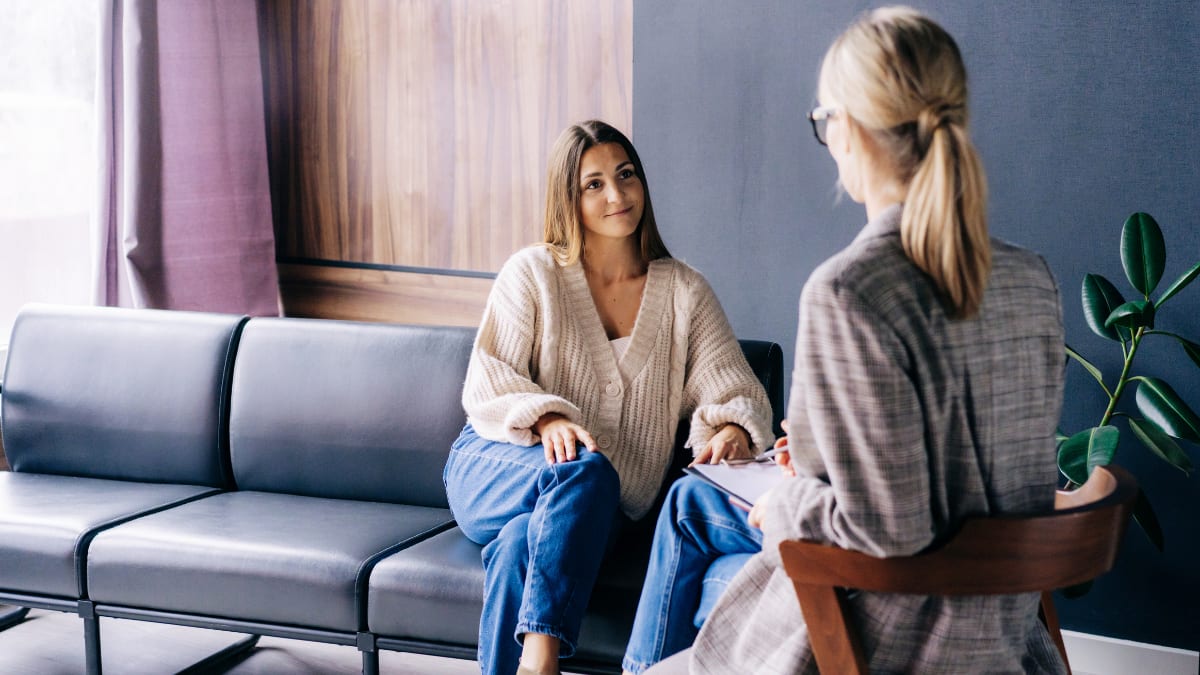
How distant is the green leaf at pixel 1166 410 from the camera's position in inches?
92.8

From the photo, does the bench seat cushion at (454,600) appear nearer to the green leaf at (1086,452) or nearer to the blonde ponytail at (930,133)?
the green leaf at (1086,452)

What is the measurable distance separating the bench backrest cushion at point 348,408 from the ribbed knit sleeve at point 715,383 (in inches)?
21.7

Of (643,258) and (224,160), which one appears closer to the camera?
(643,258)

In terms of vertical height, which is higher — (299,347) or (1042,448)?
(1042,448)

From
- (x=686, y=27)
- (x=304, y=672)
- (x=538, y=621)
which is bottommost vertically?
(x=304, y=672)

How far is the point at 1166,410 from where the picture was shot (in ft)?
7.83

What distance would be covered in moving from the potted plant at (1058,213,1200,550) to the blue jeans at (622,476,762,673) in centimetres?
81

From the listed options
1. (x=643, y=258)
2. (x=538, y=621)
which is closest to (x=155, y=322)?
(x=643, y=258)

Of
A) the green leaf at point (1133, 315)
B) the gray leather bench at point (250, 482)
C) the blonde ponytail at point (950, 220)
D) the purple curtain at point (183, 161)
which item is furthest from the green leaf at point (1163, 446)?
the purple curtain at point (183, 161)

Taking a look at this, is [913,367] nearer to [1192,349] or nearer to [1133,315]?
[1133,315]

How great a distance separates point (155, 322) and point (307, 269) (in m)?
0.88

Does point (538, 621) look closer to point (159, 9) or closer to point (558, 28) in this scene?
point (558, 28)

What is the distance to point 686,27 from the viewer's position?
121 inches

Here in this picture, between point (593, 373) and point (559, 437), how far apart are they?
23cm
